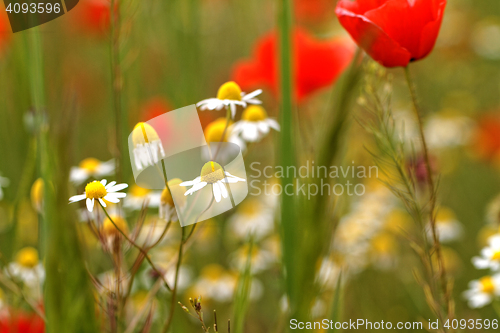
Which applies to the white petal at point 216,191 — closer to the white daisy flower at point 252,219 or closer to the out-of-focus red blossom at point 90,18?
the white daisy flower at point 252,219

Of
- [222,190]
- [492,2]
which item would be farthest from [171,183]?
[492,2]

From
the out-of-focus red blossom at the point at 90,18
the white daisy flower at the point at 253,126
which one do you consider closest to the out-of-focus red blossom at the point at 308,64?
the white daisy flower at the point at 253,126

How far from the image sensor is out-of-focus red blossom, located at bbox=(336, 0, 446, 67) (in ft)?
0.79

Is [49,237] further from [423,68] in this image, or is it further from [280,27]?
[423,68]

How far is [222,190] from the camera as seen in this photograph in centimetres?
20

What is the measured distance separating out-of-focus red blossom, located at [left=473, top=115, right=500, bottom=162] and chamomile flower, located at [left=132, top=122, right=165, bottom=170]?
69 cm

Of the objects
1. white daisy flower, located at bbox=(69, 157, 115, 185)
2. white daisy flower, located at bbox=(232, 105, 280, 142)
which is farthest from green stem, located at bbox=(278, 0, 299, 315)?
white daisy flower, located at bbox=(69, 157, 115, 185)

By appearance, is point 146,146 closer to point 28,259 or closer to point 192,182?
point 192,182

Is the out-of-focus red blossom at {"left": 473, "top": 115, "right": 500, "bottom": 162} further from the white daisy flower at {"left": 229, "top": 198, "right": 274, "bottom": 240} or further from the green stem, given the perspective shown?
the green stem

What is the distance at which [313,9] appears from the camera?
3.17ft

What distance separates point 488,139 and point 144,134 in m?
0.71

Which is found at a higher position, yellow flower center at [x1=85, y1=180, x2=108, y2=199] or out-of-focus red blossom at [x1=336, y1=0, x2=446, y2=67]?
out-of-focus red blossom at [x1=336, y1=0, x2=446, y2=67]

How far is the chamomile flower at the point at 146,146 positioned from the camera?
213 millimetres

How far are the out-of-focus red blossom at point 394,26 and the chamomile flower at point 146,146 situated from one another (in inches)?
4.9
